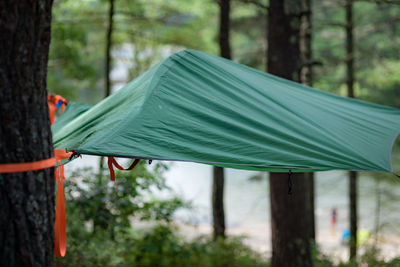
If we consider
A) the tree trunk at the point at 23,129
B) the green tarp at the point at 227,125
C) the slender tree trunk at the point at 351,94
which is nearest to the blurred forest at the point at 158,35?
the slender tree trunk at the point at 351,94

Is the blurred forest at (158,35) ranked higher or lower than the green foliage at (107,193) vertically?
higher

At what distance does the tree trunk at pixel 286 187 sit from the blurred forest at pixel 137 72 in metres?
0.34

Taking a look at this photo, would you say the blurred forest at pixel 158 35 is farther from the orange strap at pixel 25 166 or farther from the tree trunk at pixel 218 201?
the orange strap at pixel 25 166

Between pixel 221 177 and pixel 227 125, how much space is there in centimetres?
387

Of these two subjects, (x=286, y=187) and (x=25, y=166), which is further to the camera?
(x=286, y=187)

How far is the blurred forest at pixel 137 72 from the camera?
408 cm

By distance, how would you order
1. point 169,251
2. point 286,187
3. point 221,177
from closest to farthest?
1. point 286,187
2. point 169,251
3. point 221,177

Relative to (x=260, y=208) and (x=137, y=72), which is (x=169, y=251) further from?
(x=260, y=208)

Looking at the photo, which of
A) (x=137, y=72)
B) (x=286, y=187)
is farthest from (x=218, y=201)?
(x=137, y=72)

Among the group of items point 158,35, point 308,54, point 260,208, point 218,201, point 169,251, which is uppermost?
point 158,35

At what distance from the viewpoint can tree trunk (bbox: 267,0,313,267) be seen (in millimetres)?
4648

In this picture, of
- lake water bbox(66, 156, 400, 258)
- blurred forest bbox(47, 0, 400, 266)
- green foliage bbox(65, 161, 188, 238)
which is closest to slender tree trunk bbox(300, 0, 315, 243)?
blurred forest bbox(47, 0, 400, 266)

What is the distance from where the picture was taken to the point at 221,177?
6121mm

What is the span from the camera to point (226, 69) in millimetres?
2816
